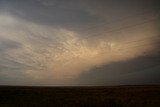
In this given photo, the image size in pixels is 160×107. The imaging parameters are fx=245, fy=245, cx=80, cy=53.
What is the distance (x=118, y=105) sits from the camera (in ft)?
96.2

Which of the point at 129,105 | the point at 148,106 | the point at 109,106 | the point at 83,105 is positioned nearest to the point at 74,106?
the point at 83,105

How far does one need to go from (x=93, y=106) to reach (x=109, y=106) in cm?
197

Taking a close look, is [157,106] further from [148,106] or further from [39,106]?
[39,106]

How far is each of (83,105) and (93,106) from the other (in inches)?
51.4

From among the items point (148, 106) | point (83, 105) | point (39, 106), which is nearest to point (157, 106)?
point (148, 106)

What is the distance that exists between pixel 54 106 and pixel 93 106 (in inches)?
188

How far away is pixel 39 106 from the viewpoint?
1197 inches

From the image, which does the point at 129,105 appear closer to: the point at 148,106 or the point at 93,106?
the point at 148,106

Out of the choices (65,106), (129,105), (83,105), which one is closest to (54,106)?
(65,106)

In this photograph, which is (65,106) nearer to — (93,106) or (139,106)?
(93,106)

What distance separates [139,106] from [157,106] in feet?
8.62

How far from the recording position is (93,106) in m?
29.8

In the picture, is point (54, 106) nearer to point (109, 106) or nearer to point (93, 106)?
point (93, 106)

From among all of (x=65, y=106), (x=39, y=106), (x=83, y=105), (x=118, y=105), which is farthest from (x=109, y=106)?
(x=39, y=106)
